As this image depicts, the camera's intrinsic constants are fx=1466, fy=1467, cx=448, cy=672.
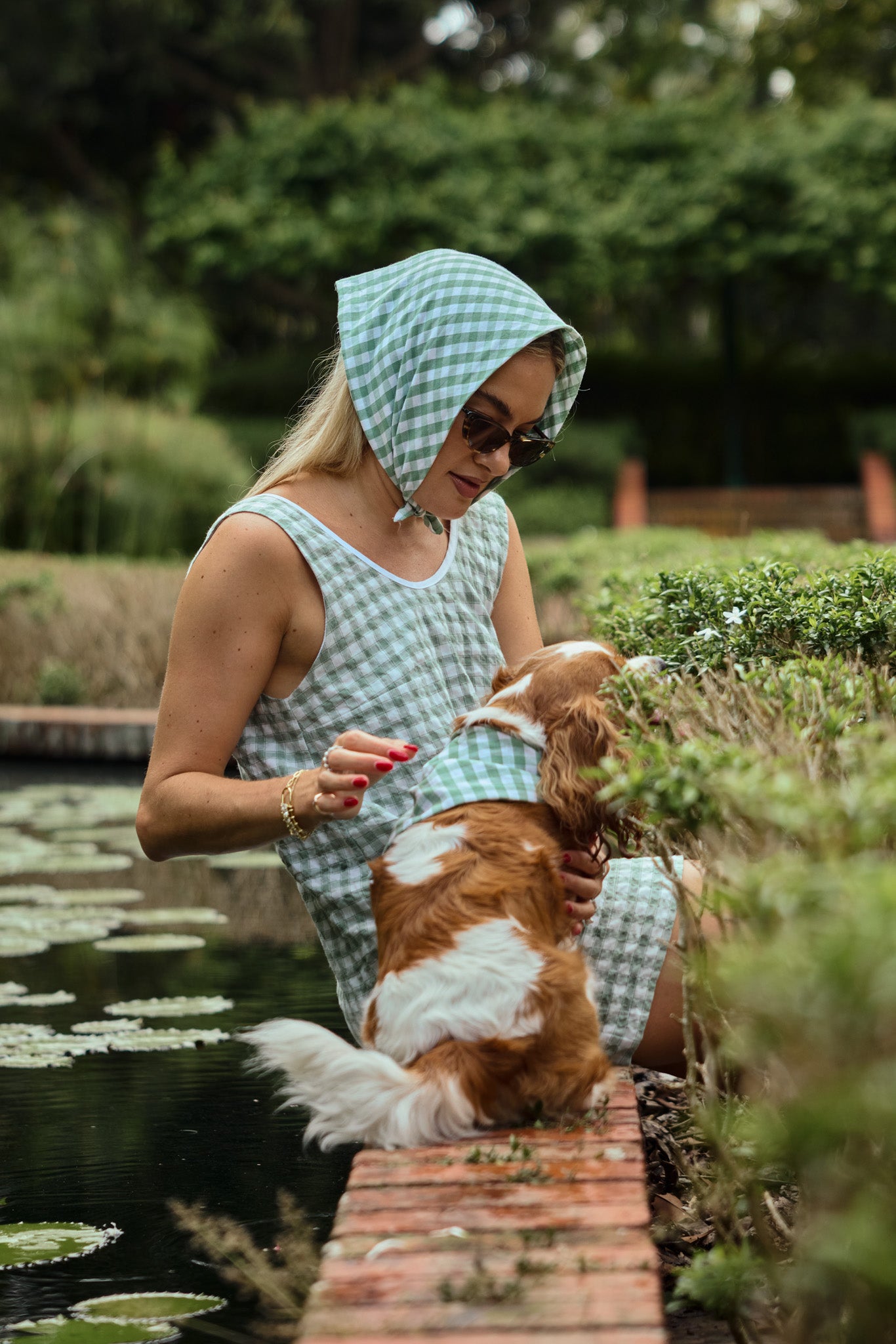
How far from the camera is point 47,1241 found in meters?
2.73

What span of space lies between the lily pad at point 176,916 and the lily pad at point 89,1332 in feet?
10.3

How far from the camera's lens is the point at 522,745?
242cm

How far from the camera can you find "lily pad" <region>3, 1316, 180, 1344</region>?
229 cm

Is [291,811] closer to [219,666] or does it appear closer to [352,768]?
[352,768]

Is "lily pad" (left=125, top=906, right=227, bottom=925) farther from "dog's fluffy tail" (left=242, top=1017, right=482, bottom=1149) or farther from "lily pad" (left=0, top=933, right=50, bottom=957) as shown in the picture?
"dog's fluffy tail" (left=242, top=1017, right=482, bottom=1149)

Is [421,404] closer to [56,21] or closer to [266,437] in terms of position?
[266,437]

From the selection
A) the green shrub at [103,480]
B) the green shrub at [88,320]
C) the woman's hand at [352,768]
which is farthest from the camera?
the green shrub at [88,320]

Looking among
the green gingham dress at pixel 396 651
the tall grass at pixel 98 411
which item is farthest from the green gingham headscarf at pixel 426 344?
the tall grass at pixel 98 411

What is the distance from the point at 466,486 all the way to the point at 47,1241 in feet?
5.36

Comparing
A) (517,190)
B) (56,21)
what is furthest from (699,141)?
(56,21)

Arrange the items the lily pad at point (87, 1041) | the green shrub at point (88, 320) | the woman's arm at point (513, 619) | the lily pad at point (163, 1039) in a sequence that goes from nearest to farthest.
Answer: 1. the woman's arm at point (513, 619)
2. the lily pad at point (87, 1041)
3. the lily pad at point (163, 1039)
4. the green shrub at point (88, 320)

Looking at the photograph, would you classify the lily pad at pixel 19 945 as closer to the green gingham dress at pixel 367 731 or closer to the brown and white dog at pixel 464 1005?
the green gingham dress at pixel 367 731

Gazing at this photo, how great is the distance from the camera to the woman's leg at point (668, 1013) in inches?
110

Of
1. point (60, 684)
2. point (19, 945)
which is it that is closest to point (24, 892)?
point (19, 945)
